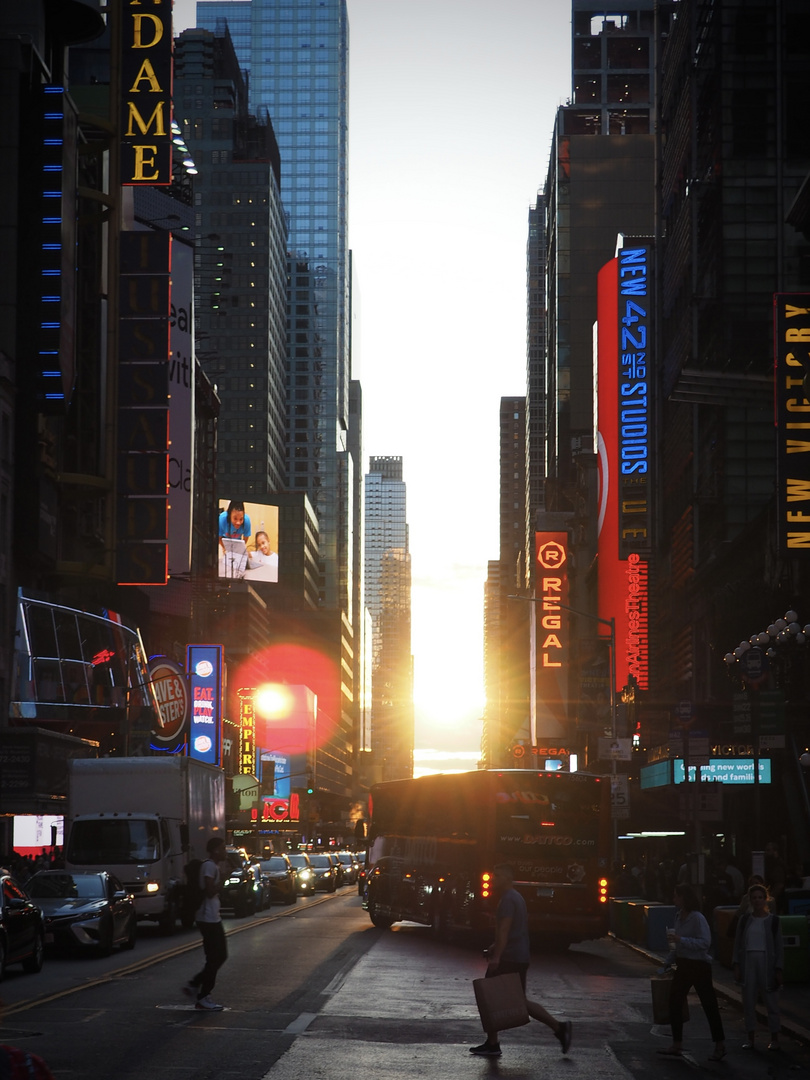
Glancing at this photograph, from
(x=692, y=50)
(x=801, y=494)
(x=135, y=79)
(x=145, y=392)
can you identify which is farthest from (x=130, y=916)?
(x=692, y=50)

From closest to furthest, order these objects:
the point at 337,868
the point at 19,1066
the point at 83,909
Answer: the point at 19,1066
the point at 83,909
the point at 337,868

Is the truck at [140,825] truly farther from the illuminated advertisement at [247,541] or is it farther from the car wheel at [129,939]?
the illuminated advertisement at [247,541]

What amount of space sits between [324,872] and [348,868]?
713 inches

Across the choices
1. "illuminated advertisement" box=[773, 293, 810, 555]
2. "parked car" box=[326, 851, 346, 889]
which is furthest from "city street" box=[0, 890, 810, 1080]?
"parked car" box=[326, 851, 346, 889]

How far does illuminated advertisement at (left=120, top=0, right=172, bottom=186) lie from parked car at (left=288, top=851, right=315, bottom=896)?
28.3 metres

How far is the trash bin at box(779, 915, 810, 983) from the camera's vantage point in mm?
22453

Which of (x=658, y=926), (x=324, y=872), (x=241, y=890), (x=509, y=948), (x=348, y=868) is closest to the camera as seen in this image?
(x=509, y=948)

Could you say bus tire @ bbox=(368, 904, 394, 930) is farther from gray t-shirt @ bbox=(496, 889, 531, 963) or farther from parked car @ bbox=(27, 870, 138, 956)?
gray t-shirt @ bbox=(496, 889, 531, 963)

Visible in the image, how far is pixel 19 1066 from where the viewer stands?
5.98 metres

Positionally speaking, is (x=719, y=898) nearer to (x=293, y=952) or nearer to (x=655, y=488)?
(x=293, y=952)

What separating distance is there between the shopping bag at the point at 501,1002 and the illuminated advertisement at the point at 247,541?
152m

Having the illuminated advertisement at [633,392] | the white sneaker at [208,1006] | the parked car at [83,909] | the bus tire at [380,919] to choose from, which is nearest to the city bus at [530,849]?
the bus tire at [380,919]

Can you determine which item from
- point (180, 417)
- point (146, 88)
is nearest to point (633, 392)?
point (180, 417)

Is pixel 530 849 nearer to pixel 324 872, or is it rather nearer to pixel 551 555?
Result: pixel 324 872
